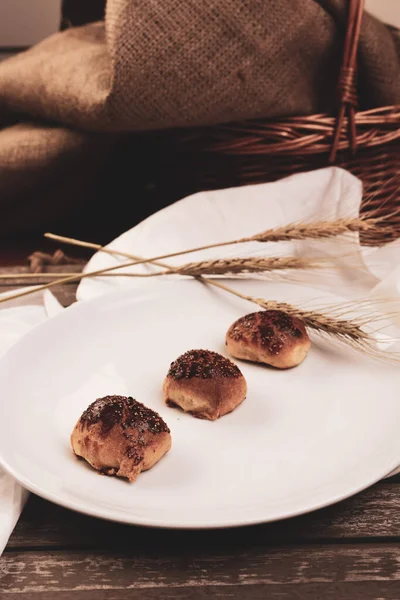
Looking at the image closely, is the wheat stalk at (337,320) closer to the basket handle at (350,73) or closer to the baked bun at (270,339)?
the baked bun at (270,339)

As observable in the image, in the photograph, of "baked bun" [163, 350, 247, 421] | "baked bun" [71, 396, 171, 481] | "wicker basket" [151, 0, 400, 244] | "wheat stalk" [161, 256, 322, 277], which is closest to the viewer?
"baked bun" [71, 396, 171, 481]

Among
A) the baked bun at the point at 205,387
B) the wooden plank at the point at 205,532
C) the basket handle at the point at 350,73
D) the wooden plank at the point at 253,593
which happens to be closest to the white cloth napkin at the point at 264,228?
the basket handle at the point at 350,73

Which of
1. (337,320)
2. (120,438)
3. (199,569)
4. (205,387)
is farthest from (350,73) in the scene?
(199,569)

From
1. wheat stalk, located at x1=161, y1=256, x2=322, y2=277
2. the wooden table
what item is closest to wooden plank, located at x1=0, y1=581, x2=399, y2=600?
the wooden table

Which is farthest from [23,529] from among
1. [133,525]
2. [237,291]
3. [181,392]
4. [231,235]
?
[231,235]

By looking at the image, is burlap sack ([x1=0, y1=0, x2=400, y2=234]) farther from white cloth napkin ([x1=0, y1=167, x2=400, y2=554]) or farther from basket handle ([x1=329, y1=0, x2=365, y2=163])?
white cloth napkin ([x1=0, y1=167, x2=400, y2=554])

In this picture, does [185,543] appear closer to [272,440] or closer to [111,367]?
[272,440]

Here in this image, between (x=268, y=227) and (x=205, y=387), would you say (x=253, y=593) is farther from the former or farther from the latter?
(x=268, y=227)
